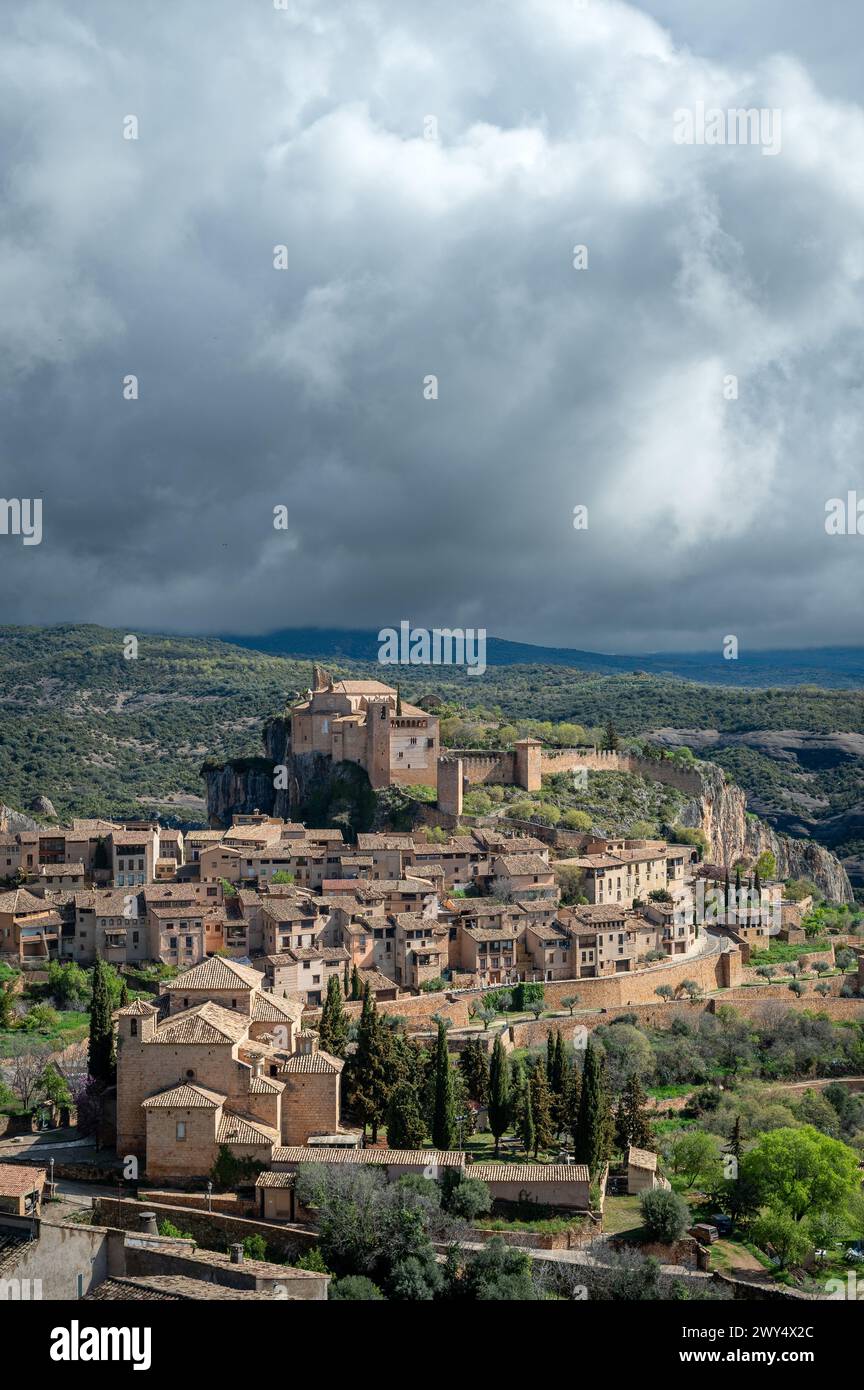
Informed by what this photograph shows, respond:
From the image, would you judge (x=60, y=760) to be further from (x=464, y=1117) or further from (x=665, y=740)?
(x=464, y=1117)

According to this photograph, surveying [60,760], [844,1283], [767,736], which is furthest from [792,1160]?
[767,736]

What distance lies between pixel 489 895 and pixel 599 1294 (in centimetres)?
3094

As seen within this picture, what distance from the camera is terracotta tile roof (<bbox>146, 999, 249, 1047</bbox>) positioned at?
30375 mm

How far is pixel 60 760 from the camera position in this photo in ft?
351

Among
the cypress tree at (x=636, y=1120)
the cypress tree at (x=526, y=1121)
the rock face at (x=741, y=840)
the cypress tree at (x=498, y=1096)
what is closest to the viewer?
the cypress tree at (x=526, y=1121)

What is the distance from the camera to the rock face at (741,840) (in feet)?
261

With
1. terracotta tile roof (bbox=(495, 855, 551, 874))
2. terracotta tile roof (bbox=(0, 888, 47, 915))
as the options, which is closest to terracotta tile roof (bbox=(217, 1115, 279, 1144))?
terracotta tile roof (bbox=(0, 888, 47, 915))

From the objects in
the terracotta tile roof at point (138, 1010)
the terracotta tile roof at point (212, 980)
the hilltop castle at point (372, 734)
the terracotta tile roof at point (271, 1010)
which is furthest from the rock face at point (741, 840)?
the terracotta tile roof at point (138, 1010)

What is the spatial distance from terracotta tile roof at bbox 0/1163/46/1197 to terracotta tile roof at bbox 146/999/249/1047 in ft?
12.0

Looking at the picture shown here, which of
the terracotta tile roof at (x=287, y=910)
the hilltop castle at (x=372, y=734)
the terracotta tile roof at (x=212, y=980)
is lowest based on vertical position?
the terracotta tile roof at (x=212, y=980)

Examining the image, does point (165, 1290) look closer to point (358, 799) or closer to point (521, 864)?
point (521, 864)

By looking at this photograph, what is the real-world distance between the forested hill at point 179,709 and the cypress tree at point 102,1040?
4955cm

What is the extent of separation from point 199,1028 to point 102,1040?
549cm

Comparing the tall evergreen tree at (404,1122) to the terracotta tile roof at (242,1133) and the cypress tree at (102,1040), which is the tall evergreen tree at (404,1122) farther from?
the cypress tree at (102,1040)
